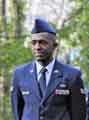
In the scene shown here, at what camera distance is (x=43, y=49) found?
5.24 meters

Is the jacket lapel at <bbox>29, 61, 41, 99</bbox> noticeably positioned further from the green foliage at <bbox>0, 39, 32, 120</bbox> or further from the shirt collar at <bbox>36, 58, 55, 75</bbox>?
the green foliage at <bbox>0, 39, 32, 120</bbox>

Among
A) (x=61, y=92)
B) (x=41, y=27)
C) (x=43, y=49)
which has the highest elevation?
(x=41, y=27)

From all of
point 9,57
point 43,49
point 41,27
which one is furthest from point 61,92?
point 9,57

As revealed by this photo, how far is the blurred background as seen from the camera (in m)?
8.73

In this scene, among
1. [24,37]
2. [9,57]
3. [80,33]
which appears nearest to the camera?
[80,33]

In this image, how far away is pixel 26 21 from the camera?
10.7 m

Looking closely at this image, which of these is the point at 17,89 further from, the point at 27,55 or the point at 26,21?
the point at 26,21

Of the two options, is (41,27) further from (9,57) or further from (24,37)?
(24,37)

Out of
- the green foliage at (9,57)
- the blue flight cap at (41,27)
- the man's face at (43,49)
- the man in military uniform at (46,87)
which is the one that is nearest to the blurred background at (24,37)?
the green foliage at (9,57)

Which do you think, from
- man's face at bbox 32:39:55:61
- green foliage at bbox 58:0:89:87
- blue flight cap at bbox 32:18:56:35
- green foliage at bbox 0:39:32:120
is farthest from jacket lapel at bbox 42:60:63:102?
green foliage at bbox 0:39:32:120

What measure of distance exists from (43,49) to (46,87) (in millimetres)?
318

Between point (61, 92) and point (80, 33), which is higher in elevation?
point (80, 33)

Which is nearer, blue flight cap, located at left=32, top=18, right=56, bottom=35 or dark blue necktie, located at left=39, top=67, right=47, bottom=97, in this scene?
dark blue necktie, located at left=39, top=67, right=47, bottom=97

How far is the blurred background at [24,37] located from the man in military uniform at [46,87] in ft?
8.94
